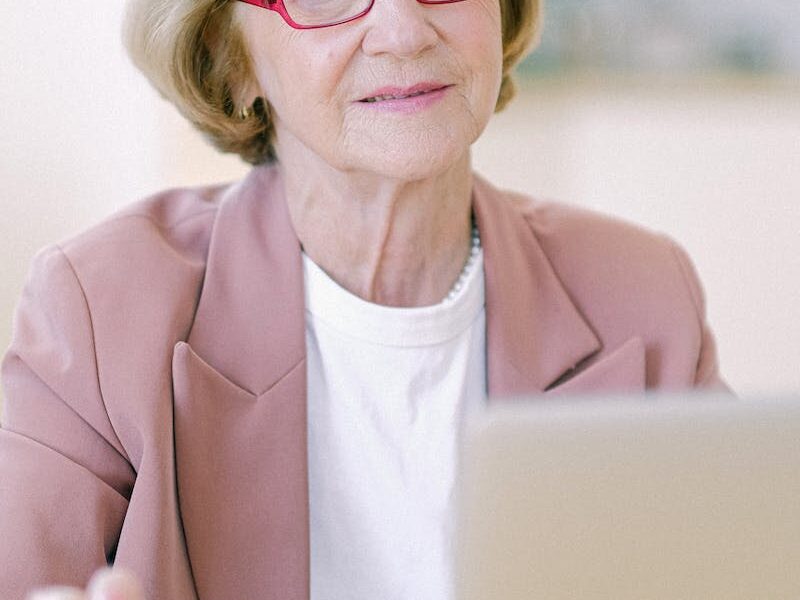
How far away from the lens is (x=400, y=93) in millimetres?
1195

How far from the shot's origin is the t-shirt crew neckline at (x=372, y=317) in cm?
129

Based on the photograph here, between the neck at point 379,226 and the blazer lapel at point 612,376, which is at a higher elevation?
the neck at point 379,226

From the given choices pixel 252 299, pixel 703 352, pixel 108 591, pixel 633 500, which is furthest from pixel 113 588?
pixel 703 352

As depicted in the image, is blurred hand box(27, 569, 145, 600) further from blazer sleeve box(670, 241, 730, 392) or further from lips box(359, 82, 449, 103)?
blazer sleeve box(670, 241, 730, 392)

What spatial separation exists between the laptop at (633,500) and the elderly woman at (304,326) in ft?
1.91

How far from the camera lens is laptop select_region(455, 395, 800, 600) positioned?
588mm

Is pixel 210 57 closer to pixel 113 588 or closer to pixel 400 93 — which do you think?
pixel 400 93

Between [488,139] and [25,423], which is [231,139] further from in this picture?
[488,139]

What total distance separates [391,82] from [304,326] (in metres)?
0.29

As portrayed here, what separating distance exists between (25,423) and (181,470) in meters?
0.16

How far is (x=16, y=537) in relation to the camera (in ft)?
3.39

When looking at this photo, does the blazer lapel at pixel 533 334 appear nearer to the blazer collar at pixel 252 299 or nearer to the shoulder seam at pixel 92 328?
the blazer collar at pixel 252 299

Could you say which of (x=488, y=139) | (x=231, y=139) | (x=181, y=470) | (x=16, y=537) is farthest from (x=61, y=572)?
(x=488, y=139)

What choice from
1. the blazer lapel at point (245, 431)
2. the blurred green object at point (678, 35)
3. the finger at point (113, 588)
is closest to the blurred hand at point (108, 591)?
the finger at point (113, 588)
